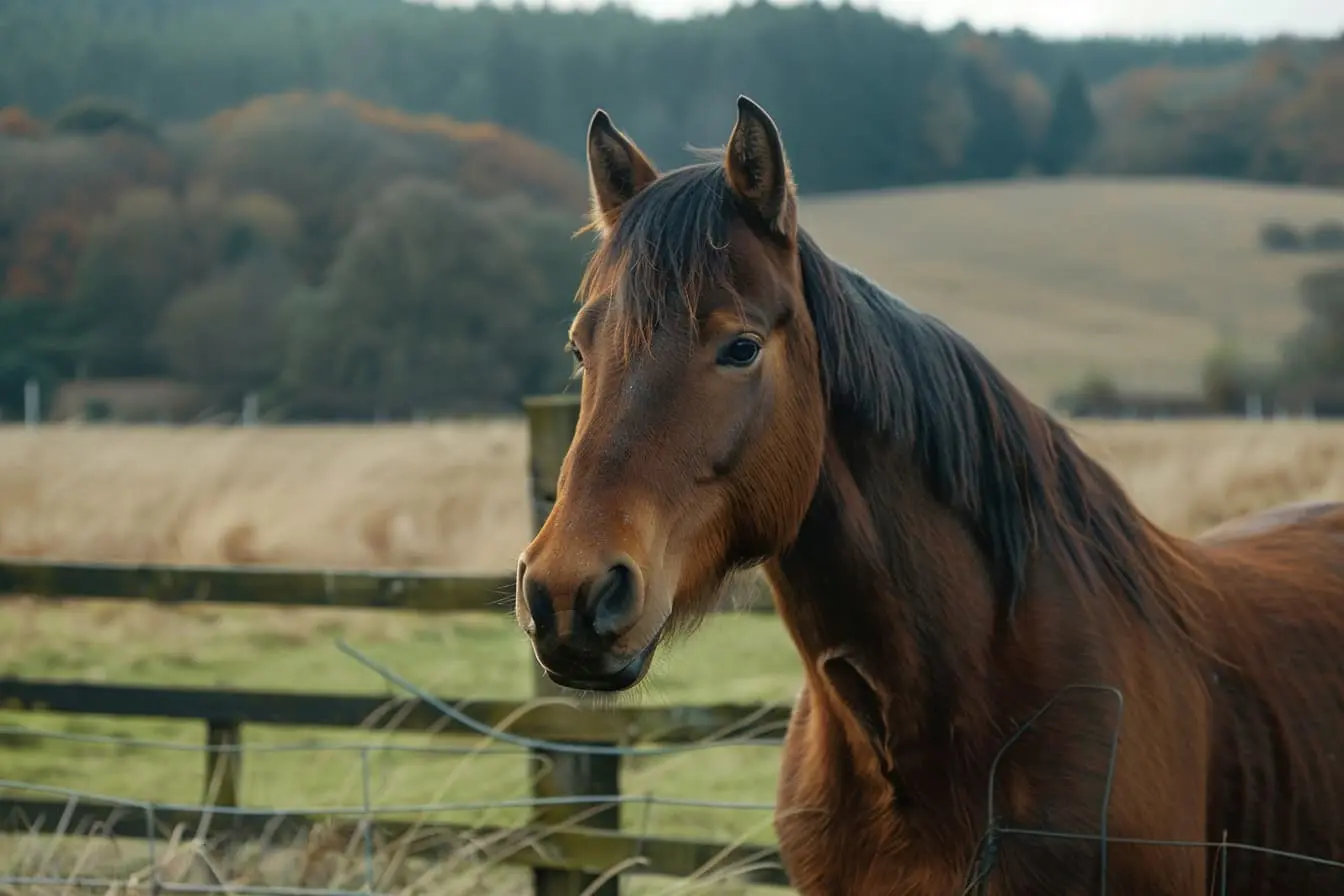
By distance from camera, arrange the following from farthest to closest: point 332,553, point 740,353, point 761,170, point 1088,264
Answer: point 1088,264 → point 332,553 → point 761,170 → point 740,353

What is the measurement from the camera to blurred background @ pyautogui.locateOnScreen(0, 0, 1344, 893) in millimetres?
9734

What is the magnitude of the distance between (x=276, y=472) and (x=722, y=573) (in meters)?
12.8

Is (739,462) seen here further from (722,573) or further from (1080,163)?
(1080,163)

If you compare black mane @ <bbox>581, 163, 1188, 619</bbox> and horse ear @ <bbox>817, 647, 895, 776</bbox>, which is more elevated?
black mane @ <bbox>581, 163, 1188, 619</bbox>

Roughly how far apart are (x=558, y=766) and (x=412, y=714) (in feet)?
2.91

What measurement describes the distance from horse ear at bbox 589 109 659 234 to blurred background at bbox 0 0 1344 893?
0.55ft

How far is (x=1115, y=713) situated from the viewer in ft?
8.34

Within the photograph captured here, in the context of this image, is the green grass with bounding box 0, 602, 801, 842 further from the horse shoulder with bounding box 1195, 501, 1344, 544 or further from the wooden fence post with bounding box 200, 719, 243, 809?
the horse shoulder with bounding box 1195, 501, 1344, 544

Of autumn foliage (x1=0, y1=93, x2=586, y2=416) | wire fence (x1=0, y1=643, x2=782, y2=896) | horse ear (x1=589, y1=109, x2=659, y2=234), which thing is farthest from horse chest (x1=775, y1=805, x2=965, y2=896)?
autumn foliage (x1=0, y1=93, x2=586, y2=416)

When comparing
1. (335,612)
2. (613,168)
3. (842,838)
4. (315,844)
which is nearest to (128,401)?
(335,612)

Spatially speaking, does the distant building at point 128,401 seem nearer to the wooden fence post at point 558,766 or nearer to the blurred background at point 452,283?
the blurred background at point 452,283

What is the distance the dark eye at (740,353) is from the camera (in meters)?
2.42

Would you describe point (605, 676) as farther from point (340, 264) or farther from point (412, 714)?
point (340, 264)

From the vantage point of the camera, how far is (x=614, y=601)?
2131 mm
